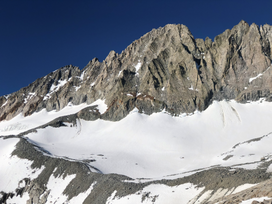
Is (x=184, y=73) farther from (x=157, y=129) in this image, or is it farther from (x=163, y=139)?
(x=163, y=139)

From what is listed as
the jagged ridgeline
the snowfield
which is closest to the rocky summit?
the snowfield

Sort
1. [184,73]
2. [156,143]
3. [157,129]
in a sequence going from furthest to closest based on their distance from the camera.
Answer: [184,73]
[157,129]
[156,143]

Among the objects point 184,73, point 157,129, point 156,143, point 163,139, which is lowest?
point 156,143

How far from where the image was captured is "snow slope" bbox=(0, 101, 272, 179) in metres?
51.1

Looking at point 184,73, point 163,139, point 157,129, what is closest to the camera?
point 163,139

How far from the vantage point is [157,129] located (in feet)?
249

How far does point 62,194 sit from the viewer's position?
3969 centimetres

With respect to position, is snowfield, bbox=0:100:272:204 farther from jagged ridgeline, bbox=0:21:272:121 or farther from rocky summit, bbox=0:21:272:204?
jagged ridgeline, bbox=0:21:272:121

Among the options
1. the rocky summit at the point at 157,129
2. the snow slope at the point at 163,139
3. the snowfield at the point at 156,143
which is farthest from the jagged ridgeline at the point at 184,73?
the snow slope at the point at 163,139

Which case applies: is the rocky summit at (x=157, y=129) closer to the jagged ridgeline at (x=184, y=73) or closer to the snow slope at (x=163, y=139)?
the snow slope at (x=163, y=139)

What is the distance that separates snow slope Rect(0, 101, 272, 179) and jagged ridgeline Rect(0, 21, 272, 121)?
4785 millimetres

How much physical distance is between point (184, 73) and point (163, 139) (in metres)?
35.8

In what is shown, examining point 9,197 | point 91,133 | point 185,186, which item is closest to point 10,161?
point 9,197

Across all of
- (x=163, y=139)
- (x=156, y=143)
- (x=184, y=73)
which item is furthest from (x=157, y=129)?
(x=184, y=73)
